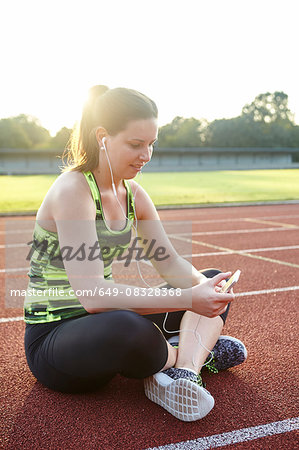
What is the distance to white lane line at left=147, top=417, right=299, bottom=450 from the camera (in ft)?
7.18

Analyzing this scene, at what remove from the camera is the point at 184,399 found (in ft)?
7.80

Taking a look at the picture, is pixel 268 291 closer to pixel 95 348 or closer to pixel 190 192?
pixel 95 348

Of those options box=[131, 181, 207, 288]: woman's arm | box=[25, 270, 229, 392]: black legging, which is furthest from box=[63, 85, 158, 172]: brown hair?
box=[25, 270, 229, 392]: black legging

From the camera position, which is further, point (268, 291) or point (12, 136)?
point (12, 136)

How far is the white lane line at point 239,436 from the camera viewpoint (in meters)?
2.19

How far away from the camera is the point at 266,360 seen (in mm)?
3188

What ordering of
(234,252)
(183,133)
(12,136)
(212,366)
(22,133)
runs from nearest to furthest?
(212,366) → (234,252) → (12,136) → (22,133) → (183,133)

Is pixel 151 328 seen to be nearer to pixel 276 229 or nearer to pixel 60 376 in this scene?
pixel 60 376

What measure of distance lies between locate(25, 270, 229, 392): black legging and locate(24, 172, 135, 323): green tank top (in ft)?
0.21

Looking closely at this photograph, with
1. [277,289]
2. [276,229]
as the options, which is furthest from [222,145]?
[277,289]

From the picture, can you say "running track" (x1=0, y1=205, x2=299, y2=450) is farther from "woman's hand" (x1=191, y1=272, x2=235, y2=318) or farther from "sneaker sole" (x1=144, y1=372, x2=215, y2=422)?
"woman's hand" (x1=191, y1=272, x2=235, y2=318)

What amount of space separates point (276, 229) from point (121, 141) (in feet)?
25.3

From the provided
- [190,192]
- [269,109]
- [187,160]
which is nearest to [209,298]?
[190,192]

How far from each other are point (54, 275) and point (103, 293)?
1.27ft
